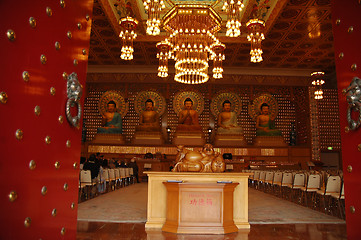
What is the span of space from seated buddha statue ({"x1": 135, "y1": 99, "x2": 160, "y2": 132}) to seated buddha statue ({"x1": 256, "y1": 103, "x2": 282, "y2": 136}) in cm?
606

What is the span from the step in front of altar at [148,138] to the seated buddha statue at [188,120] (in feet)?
4.01

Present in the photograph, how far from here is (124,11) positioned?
1113cm

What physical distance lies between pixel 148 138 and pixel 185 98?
3.46m

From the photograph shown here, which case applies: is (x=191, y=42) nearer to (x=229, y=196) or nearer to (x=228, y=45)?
(x=229, y=196)

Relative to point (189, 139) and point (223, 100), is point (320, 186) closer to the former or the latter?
point (189, 139)

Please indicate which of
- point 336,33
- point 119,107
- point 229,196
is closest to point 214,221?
point 229,196

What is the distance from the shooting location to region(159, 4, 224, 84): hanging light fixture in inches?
291

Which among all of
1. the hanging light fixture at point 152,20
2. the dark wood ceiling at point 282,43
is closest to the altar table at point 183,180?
the hanging light fixture at point 152,20

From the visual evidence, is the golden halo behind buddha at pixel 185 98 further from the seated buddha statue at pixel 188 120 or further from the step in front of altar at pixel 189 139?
the step in front of altar at pixel 189 139

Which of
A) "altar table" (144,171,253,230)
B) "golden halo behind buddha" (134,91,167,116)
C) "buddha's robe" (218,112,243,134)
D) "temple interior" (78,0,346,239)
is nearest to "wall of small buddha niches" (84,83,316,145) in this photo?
"temple interior" (78,0,346,239)

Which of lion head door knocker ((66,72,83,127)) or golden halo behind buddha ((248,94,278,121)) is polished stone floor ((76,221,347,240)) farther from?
golden halo behind buddha ((248,94,278,121))

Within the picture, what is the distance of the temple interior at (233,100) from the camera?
1284 cm

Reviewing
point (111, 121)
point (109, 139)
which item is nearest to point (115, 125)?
point (111, 121)

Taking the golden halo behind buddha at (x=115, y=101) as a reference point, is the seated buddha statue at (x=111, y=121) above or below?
below
